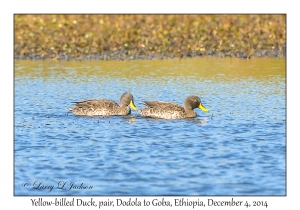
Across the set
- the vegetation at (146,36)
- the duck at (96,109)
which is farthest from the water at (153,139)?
the vegetation at (146,36)

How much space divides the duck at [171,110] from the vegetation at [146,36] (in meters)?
13.1

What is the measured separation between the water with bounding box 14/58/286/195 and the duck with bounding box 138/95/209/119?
1.03ft

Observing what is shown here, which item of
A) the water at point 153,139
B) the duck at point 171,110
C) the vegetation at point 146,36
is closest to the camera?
the water at point 153,139

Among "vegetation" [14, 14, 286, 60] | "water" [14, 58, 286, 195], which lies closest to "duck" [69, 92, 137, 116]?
"water" [14, 58, 286, 195]

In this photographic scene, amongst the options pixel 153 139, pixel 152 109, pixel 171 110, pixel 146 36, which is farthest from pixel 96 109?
pixel 146 36

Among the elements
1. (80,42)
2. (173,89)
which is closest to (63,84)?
(173,89)

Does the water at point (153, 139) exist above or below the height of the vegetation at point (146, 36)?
below

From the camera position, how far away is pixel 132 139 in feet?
49.8

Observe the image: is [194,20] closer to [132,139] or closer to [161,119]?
[161,119]

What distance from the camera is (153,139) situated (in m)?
15.1

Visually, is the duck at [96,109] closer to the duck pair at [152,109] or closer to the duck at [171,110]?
the duck pair at [152,109]

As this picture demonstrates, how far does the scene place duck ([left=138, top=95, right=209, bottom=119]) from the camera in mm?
18188

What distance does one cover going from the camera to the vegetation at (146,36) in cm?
3238

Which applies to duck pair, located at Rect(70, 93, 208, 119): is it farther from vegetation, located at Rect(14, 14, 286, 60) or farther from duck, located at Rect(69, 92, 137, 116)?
vegetation, located at Rect(14, 14, 286, 60)
